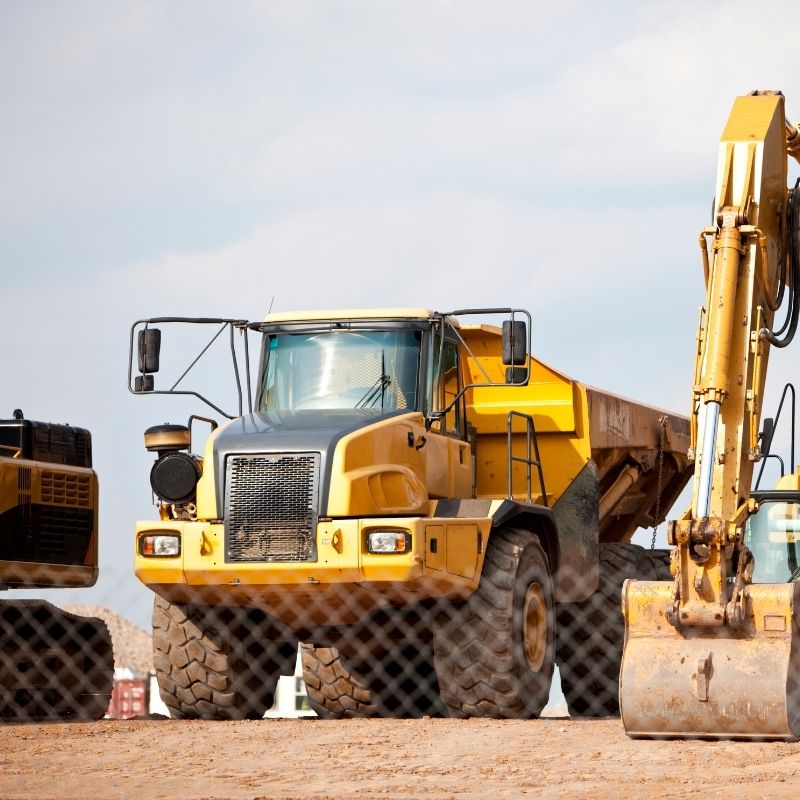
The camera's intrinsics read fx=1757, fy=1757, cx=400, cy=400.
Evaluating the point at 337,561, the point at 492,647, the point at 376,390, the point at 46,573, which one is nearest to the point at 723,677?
the point at 492,647

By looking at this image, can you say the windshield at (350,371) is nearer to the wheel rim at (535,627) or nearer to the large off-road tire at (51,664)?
the wheel rim at (535,627)

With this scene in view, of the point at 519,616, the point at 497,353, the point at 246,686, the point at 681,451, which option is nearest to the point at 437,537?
the point at 519,616

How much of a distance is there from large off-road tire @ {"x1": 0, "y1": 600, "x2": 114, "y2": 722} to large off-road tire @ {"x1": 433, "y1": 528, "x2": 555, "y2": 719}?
368cm

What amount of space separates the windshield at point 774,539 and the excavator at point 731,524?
2.56 meters

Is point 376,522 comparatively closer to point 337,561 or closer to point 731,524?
point 337,561

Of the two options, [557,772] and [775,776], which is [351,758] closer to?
[557,772]

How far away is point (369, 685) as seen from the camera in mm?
14289

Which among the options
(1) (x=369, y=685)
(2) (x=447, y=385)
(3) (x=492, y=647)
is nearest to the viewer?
(3) (x=492, y=647)

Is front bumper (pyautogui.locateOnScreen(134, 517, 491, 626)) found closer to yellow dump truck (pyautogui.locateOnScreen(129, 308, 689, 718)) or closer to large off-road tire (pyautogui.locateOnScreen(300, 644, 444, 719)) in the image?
yellow dump truck (pyautogui.locateOnScreen(129, 308, 689, 718))

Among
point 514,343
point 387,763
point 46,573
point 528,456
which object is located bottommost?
point 387,763

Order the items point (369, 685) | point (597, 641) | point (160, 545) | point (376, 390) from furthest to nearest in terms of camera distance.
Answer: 1. point (597, 641)
2. point (369, 685)
3. point (376, 390)
4. point (160, 545)

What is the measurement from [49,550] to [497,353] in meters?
4.22

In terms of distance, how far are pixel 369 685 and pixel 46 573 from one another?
3003 millimetres

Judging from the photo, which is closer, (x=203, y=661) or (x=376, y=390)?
(x=203, y=661)
